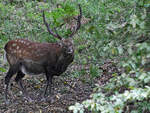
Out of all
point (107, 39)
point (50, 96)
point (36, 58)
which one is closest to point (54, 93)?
point (50, 96)

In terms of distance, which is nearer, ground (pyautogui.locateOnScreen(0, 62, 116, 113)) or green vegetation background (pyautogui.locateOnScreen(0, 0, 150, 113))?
green vegetation background (pyautogui.locateOnScreen(0, 0, 150, 113))

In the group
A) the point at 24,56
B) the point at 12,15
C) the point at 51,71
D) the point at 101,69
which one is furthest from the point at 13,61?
the point at 12,15

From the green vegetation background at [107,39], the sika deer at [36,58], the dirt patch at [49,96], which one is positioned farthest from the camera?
the sika deer at [36,58]

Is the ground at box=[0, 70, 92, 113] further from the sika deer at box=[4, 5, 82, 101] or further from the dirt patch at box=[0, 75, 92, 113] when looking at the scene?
the sika deer at box=[4, 5, 82, 101]

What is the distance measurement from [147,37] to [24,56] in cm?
358

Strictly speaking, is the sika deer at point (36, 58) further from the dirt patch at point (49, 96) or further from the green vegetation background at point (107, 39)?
the green vegetation background at point (107, 39)

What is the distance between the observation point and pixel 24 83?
751 cm

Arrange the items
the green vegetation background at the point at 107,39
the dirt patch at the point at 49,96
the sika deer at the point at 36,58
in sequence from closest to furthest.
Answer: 1. the green vegetation background at the point at 107,39
2. the dirt patch at the point at 49,96
3. the sika deer at the point at 36,58

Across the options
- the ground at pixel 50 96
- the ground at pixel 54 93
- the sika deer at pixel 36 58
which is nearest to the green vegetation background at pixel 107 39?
the ground at pixel 54 93

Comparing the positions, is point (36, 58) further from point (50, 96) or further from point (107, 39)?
point (107, 39)

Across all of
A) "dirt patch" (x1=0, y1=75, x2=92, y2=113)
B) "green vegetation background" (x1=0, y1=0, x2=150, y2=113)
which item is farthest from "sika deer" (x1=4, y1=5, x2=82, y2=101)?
"green vegetation background" (x1=0, y1=0, x2=150, y2=113)

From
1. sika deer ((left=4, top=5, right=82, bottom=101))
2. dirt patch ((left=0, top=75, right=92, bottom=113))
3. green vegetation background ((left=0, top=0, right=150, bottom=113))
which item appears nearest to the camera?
green vegetation background ((left=0, top=0, right=150, bottom=113))

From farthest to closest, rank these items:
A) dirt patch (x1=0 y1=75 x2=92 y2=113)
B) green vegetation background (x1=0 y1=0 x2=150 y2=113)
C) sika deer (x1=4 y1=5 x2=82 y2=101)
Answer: sika deer (x1=4 y1=5 x2=82 y2=101)
dirt patch (x1=0 y1=75 x2=92 y2=113)
green vegetation background (x1=0 y1=0 x2=150 y2=113)

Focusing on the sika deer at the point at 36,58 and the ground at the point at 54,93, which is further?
the sika deer at the point at 36,58
